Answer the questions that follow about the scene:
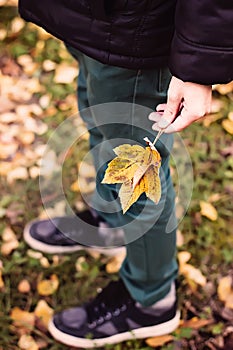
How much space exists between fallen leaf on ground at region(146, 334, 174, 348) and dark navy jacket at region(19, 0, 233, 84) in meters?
0.89

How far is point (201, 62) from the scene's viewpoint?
106 centimetres

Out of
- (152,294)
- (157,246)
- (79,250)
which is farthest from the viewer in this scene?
(79,250)

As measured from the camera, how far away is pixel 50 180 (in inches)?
85.9

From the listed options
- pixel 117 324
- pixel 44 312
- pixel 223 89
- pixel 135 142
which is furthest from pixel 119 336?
pixel 223 89

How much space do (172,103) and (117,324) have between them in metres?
0.83

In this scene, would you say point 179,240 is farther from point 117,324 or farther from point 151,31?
point 151,31

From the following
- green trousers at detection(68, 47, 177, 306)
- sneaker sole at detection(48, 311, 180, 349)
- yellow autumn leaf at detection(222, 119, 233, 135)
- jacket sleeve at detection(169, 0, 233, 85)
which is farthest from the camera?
yellow autumn leaf at detection(222, 119, 233, 135)

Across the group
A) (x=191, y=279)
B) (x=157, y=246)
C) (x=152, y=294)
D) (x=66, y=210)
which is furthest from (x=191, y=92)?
(x=66, y=210)

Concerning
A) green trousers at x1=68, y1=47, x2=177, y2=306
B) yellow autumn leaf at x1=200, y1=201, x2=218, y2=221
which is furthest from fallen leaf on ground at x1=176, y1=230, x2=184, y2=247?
green trousers at x1=68, y1=47, x2=177, y2=306

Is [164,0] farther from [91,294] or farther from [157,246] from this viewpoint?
[91,294]

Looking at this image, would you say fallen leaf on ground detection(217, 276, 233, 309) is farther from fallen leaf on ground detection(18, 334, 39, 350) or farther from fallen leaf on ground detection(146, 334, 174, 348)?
fallen leaf on ground detection(18, 334, 39, 350)

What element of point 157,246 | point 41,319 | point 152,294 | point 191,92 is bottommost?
point 41,319

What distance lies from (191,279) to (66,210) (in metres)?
0.51

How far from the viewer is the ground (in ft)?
5.89
